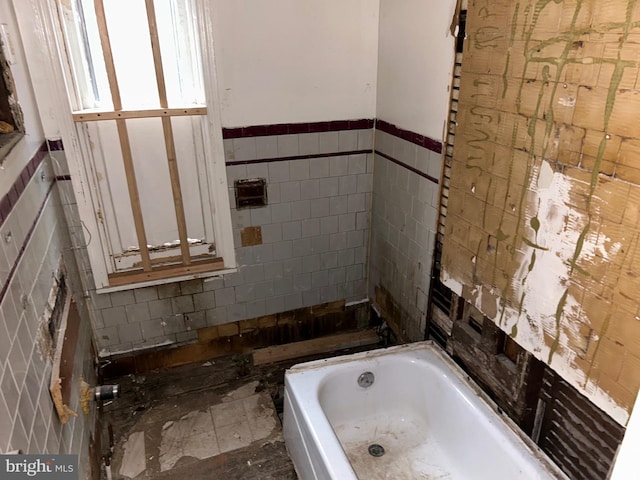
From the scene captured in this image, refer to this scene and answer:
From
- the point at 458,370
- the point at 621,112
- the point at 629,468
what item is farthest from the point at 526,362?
the point at 629,468

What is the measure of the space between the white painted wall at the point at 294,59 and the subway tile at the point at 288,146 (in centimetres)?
9

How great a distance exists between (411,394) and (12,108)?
6.96ft

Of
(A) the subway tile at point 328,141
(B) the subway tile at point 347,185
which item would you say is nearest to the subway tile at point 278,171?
(A) the subway tile at point 328,141

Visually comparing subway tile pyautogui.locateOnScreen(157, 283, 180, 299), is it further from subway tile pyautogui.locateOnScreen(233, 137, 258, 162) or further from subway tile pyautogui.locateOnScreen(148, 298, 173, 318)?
subway tile pyautogui.locateOnScreen(233, 137, 258, 162)

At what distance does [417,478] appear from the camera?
200cm

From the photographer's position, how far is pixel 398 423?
227cm

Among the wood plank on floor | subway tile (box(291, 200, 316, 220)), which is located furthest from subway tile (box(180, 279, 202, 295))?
subway tile (box(291, 200, 316, 220))

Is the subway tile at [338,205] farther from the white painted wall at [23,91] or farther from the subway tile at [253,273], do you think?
the white painted wall at [23,91]

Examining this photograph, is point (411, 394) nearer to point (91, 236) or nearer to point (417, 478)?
point (417, 478)

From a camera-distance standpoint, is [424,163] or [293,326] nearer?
[424,163]

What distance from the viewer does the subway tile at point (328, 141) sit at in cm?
261

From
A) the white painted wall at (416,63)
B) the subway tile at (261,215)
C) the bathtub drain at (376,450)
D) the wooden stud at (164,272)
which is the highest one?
the white painted wall at (416,63)

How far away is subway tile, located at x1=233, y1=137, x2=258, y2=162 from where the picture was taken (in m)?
2.46

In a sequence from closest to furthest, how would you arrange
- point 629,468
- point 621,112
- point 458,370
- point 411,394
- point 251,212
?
point 629,468 < point 621,112 < point 458,370 < point 411,394 < point 251,212
